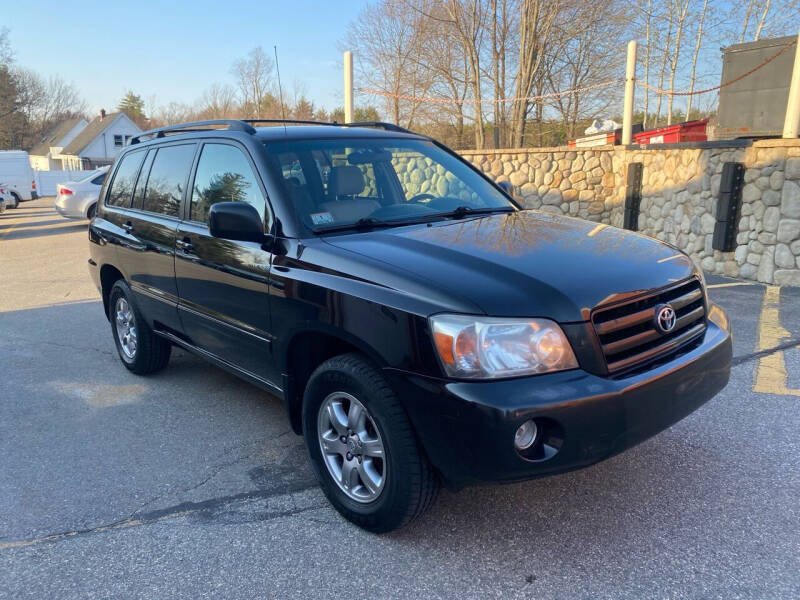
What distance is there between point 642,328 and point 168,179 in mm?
3253

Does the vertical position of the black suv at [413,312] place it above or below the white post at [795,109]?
below

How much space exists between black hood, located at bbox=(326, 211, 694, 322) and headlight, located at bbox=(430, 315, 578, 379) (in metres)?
0.05

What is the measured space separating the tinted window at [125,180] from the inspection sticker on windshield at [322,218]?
2277 mm

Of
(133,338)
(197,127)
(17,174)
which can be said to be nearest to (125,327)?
(133,338)

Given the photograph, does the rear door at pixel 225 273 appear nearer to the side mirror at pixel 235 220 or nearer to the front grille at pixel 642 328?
the side mirror at pixel 235 220

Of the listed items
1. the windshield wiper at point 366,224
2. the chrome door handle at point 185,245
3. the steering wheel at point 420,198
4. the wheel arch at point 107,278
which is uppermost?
the steering wheel at point 420,198

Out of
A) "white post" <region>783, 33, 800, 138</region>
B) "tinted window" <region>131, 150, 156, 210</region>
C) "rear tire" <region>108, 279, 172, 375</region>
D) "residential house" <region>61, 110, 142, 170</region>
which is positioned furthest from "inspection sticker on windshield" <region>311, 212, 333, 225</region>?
"residential house" <region>61, 110, 142, 170</region>

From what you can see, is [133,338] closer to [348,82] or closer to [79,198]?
[348,82]

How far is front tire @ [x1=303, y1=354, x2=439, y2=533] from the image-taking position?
259 cm

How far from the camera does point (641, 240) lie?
332 centimetres

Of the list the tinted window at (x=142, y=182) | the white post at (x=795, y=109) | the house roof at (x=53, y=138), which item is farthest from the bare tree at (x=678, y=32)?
the house roof at (x=53, y=138)

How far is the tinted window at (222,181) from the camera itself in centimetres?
353

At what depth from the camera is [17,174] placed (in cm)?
2795

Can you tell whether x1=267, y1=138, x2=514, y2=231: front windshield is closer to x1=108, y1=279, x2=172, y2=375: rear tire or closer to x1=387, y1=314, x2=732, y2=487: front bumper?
x1=387, y1=314, x2=732, y2=487: front bumper
